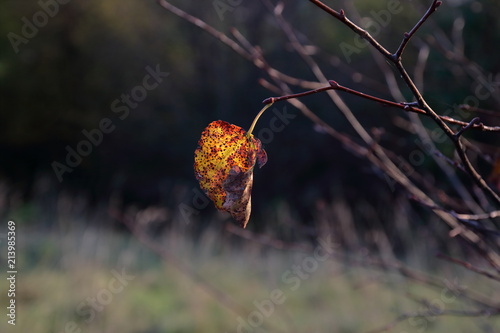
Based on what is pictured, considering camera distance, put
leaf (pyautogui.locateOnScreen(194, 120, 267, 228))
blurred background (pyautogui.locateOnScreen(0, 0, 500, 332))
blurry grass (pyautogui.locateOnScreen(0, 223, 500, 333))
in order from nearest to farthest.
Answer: leaf (pyautogui.locateOnScreen(194, 120, 267, 228))
blurry grass (pyautogui.locateOnScreen(0, 223, 500, 333))
blurred background (pyautogui.locateOnScreen(0, 0, 500, 332))

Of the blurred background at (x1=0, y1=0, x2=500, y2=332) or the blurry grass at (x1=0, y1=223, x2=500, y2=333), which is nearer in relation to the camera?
the blurry grass at (x1=0, y1=223, x2=500, y2=333)

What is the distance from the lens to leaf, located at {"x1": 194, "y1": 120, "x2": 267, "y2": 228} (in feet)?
2.07

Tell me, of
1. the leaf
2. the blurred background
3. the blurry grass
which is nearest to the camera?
the leaf

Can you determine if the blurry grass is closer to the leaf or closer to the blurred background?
the blurred background

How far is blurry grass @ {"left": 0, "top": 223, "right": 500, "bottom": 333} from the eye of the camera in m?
3.97

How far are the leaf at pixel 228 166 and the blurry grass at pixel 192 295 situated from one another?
8.75 feet

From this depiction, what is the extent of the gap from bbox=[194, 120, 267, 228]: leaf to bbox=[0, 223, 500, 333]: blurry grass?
2.67 meters

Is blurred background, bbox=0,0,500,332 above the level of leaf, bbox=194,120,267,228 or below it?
below

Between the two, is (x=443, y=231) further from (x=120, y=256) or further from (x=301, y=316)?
(x=120, y=256)

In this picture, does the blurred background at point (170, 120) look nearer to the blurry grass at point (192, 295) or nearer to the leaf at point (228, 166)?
the blurry grass at point (192, 295)

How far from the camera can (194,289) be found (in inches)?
190

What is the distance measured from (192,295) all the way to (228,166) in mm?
4198

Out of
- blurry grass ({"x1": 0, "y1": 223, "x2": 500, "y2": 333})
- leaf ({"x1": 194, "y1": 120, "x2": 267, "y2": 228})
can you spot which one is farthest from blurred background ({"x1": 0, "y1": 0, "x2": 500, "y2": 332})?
leaf ({"x1": 194, "y1": 120, "x2": 267, "y2": 228})

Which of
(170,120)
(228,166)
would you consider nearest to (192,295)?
(228,166)
